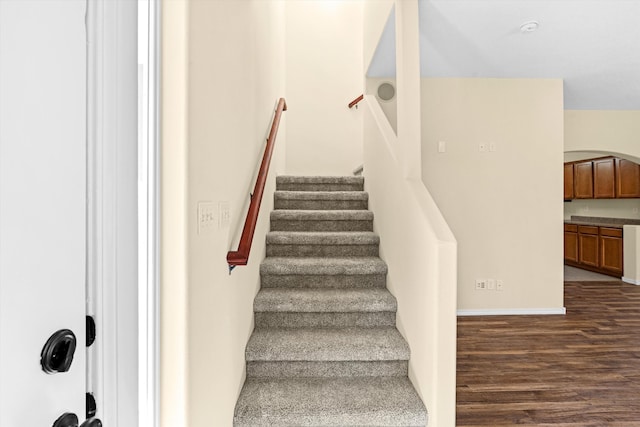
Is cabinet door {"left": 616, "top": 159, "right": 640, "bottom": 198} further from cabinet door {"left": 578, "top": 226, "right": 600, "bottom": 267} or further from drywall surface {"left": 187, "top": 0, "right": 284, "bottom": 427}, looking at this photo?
drywall surface {"left": 187, "top": 0, "right": 284, "bottom": 427}

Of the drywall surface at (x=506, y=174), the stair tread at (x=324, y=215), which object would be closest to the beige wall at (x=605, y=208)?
the drywall surface at (x=506, y=174)

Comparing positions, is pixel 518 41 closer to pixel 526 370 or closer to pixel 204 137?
pixel 526 370

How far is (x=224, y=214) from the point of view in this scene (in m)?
1.43

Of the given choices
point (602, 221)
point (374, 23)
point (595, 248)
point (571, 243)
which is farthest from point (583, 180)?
point (374, 23)

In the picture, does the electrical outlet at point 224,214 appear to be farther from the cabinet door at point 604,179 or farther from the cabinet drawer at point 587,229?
the cabinet door at point 604,179

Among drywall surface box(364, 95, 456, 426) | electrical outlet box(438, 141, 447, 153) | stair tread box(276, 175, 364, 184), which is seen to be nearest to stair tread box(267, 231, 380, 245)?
drywall surface box(364, 95, 456, 426)

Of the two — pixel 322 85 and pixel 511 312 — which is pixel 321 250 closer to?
pixel 511 312

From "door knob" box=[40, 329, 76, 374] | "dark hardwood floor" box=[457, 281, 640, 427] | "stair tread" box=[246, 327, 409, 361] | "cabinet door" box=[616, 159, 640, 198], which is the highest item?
"cabinet door" box=[616, 159, 640, 198]

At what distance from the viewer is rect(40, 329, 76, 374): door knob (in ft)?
1.60

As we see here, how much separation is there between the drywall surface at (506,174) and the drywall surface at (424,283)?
1.58 metres

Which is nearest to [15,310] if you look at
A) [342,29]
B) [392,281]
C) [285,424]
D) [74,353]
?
[74,353]

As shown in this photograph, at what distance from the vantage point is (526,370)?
2502 mm

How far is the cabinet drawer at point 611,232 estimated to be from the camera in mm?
5612

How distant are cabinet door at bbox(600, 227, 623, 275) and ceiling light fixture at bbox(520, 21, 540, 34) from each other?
467 cm
